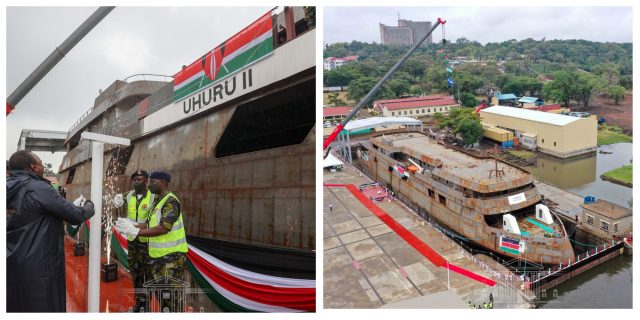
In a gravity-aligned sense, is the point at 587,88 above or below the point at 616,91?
above

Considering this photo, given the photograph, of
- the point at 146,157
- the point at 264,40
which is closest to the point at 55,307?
the point at 146,157

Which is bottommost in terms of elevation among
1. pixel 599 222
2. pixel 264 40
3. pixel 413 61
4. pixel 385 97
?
pixel 599 222

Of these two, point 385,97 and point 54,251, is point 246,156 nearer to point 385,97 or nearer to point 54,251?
point 54,251

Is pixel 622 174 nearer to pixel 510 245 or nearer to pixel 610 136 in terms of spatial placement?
pixel 610 136

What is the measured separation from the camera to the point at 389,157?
1466 centimetres

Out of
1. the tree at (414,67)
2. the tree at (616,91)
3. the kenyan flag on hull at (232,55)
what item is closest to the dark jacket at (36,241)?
the kenyan flag on hull at (232,55)

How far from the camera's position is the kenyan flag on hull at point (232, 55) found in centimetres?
329

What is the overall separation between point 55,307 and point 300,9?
2.93m

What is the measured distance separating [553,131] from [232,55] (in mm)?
18607

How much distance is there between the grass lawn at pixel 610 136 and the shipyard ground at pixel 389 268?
14558mm

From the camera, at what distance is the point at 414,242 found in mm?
9039

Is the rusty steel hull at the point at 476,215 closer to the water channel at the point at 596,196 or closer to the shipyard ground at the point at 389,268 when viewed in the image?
the shipyard ground at the point at 389,268

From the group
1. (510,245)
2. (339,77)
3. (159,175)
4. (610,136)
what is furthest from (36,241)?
(610,136)

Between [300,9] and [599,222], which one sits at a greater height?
[300,9]
